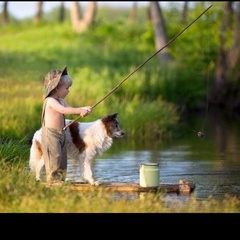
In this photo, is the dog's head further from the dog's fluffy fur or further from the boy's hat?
the boy's hat

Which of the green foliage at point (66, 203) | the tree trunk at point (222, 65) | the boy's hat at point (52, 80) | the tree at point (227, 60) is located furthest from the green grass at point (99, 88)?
the boy's hat at point (52, 80)

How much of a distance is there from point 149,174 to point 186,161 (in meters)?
5.81

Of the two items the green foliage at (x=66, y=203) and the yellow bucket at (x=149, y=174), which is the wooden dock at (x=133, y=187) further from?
the green foliage at (x=66, y=203)

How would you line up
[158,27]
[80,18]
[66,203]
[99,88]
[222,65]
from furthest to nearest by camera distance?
[80,18] < [158,27] < [222,65] < [99,88] < [66,203]

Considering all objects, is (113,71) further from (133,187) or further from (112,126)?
(133,187)

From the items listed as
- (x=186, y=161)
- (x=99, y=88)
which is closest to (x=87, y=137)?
(x=186, y=161)

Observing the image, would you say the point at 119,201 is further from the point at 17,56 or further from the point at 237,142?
the point at 17,56

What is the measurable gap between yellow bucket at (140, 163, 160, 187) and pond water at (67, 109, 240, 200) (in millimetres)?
613

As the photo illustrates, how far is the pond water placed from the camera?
52.9 ft

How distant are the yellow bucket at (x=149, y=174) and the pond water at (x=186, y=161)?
2.01 feet

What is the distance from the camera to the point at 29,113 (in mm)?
23203

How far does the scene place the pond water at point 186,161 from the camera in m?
16.1

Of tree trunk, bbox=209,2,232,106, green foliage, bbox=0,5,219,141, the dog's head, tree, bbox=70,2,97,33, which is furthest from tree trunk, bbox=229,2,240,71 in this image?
the dog's head

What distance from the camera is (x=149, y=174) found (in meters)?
14.0
